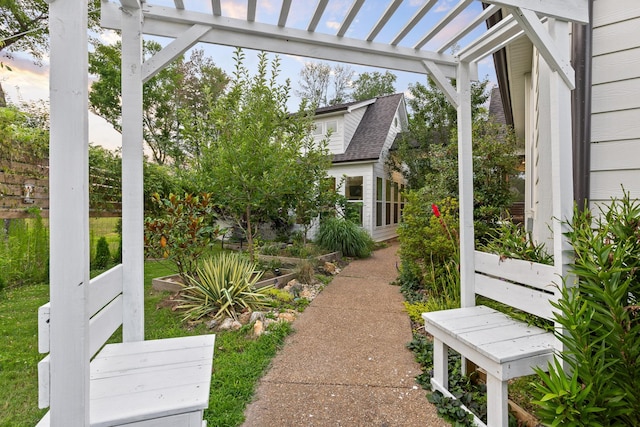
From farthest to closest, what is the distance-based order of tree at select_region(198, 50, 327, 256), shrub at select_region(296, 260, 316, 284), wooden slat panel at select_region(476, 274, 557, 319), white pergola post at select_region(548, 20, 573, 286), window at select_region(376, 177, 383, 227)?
window at select_region(376, 177, 383, 227)
shrub at select_region(296, 260, 316, 284)
tree at select_region(198, 50, 327, 256)
wooden slat panel at select_region(476, 274, 557, 319)
white pergola post at select_region(548, 20, 573, 286)

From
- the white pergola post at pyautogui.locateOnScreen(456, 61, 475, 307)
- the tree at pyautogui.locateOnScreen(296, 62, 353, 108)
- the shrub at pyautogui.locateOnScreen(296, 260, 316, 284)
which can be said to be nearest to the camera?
the white pergola post at pyautogui.locateOnScreen(456, 61, 475, 307)

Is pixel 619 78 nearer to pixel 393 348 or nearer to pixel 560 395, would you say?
pixel 560 395

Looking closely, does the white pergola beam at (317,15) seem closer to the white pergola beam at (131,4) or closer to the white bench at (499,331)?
the white pergola beam at (131,4)

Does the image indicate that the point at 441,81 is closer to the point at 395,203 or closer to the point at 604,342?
the point at 604,342

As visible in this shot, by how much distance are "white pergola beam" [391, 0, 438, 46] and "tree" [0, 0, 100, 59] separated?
9.21 meters

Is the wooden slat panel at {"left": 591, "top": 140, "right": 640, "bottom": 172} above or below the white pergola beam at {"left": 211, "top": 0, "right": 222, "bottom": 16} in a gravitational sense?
below

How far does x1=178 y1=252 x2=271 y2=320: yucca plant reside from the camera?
3797mm

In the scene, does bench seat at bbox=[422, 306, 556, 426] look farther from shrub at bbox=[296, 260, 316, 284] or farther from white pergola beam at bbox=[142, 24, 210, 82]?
shrub at bbox=[296, 260, 316, 284]

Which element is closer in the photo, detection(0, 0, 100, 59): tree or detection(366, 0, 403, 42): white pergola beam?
detection(366, 0, 403, 42): white pergola beam

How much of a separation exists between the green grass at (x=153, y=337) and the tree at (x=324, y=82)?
1914 centimetres

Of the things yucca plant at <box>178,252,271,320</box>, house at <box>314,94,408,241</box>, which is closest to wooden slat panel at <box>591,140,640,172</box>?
yucca plant at <box>178,252,271,320</box>

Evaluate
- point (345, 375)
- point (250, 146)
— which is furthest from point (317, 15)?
point (345, 375)

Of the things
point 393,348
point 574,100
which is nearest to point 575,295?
point 574,100

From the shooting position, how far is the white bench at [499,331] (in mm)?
1717
